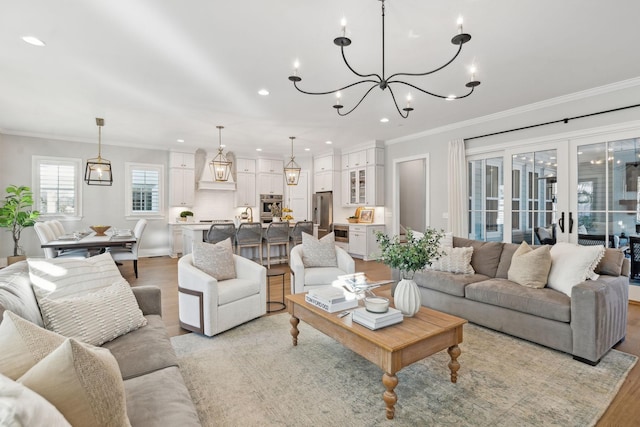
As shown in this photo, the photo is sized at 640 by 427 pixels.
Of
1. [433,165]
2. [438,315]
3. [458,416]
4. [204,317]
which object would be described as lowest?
[458,416]

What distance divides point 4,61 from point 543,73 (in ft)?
20.0

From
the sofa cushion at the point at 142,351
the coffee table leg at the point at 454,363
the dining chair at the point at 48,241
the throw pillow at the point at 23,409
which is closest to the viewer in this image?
the throw pillow at the point at 23,409

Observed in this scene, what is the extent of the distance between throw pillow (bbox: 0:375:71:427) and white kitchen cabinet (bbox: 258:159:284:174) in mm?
8572

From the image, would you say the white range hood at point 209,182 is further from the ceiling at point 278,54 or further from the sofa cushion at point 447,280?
the sofa cushion at point 447,280

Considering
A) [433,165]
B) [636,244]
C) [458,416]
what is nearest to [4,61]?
[458,416]

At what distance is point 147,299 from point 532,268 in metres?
3.48

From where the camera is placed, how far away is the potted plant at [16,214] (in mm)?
6109

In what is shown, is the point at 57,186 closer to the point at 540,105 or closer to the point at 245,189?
the point at 245,189

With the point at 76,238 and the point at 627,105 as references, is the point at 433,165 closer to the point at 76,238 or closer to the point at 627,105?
the point at 627,105

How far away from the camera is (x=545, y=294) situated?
2.88 meters

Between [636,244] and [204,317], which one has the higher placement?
[636,244]

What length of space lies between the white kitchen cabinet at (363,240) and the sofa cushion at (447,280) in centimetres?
349

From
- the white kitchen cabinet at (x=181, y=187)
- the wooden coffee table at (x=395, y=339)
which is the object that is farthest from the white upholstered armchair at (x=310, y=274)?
the white kitchen cabinet at (x=181, y=187)

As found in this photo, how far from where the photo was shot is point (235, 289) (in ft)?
10.5
